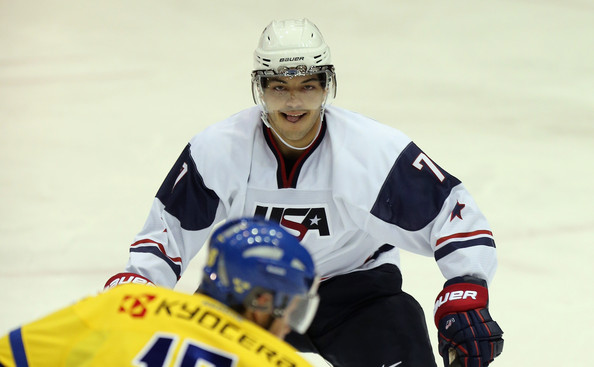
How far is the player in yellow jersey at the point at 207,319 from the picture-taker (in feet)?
6.41

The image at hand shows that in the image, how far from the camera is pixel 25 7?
295 inches

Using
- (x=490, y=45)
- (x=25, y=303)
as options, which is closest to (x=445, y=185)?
(x=25, y=303)

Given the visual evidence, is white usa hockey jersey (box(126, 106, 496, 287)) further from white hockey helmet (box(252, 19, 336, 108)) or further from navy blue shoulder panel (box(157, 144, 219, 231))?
white hockey helmet (box(252, 19, 336, 108))

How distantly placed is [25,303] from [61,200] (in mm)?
987

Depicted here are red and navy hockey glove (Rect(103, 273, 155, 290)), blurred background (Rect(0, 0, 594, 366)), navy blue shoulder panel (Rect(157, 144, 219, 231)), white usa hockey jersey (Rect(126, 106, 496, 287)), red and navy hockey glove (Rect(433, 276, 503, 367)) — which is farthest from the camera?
blurred background (Rect(0, 0, 594, 366))

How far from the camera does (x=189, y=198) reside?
3.27m

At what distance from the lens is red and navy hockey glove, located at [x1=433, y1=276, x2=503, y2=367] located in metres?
2.94

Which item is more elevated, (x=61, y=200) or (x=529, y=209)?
(x=529, y=209)

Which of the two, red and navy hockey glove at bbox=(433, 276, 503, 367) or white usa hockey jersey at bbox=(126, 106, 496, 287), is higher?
white usa hockey jersey at bbox=(126, 106, 496, 287)

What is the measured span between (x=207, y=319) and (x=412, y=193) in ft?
4.27

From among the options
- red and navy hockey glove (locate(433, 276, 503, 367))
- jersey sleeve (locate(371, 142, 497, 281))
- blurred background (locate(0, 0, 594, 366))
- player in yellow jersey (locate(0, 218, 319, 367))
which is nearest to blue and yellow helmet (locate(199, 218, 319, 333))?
player in yellow jersey (locate(0, 218, 319, 367))

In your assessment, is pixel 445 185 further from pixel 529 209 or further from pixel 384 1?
pixel 384 1

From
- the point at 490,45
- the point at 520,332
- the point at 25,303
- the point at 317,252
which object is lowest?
the point at 25,303

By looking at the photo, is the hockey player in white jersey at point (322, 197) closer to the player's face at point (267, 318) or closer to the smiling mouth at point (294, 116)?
the smiling mouth at point (294, 116)
